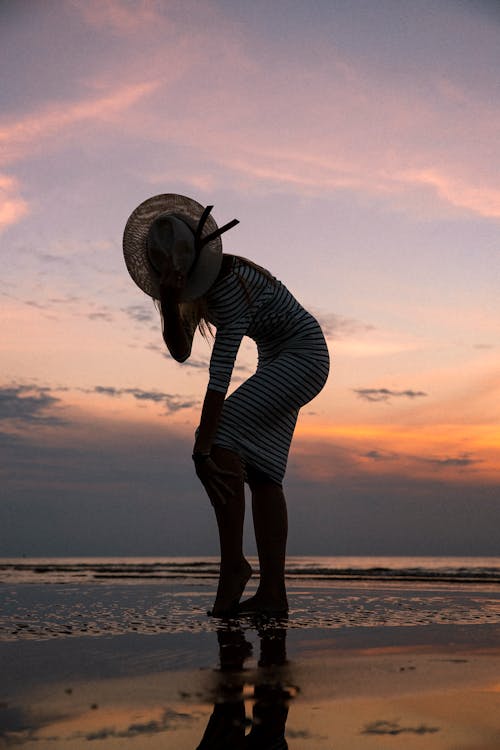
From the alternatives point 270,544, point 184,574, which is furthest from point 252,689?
point 184,574

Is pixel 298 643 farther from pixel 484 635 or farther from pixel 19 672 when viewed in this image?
pixel 19 672

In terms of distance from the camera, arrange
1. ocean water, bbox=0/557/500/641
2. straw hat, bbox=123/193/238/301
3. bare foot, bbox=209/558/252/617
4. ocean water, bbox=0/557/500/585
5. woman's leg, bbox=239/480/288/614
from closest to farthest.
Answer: ocean water, bbox=0/557/500/641 < bare foot, bbox=209/558/252/617 < woman's leg, bbox=239/480/288/614 < straw hat, bbox=123/193/238/301 < ocean water, bbox=0/557/500/585

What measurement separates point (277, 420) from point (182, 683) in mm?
2316

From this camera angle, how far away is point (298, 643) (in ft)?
9.95

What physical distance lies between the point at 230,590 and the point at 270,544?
36 cm

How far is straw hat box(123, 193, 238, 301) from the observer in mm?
4289

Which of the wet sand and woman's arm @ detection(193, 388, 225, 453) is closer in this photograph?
the wet sand

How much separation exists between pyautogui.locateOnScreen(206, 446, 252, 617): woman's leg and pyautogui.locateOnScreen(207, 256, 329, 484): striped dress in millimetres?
166

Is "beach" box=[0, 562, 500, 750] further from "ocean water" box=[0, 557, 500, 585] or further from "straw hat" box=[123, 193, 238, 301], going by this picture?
"ocean water" box=[0, 557, 500, 585]

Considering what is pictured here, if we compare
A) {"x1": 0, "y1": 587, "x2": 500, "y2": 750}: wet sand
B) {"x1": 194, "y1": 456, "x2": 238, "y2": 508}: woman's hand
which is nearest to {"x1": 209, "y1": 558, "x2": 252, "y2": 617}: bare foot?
{"x1": 194, "y1": 456, "x2": 238, "y2": 508}: woman's hand

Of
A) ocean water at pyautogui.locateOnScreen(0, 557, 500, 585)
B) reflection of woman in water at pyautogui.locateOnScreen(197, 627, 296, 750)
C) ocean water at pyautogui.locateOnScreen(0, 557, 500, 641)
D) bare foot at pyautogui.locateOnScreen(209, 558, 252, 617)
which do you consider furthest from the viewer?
ocean water at pyautogui.locateOnScreen(0, 557, 500, 585)

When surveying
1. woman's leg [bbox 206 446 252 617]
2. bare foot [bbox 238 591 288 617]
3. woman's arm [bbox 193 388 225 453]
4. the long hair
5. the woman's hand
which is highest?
the long hair

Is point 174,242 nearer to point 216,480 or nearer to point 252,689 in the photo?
point 216,480

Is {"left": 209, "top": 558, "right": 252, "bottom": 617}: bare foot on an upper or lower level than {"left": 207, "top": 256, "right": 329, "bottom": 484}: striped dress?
lower
